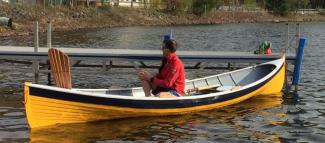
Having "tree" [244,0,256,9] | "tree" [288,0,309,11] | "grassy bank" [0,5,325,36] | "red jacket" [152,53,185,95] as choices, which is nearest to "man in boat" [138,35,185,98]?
"red jacket" [152,53,185,95]

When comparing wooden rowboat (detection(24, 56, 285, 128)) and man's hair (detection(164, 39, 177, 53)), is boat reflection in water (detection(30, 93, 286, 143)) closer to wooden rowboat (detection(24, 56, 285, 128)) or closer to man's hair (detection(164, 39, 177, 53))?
wooden rowboat (detection(24, 56, 285, 128))

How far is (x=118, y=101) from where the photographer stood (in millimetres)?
13719

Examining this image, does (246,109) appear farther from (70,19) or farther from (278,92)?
(70,19)

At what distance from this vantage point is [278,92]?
19.4 m

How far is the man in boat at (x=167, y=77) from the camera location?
14051 millimetres

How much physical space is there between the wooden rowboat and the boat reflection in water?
199 mm

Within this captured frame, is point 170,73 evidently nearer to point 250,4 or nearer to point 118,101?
point 118,101

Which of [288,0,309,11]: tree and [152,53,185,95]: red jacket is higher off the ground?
[288,0,309,11]: tree

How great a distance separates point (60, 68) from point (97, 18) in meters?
58.9

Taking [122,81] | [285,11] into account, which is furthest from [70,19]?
[285,11]

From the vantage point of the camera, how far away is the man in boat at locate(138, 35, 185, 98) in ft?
46.1

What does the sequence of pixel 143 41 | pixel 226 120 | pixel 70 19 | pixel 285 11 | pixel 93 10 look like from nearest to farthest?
pixel 226 120 < pixel 143 41 < pixel 70 19 < pixel 93 10 < pixel 285 11

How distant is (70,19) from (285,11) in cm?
6474

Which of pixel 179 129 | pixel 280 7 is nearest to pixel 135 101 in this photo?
pixel 179 129
